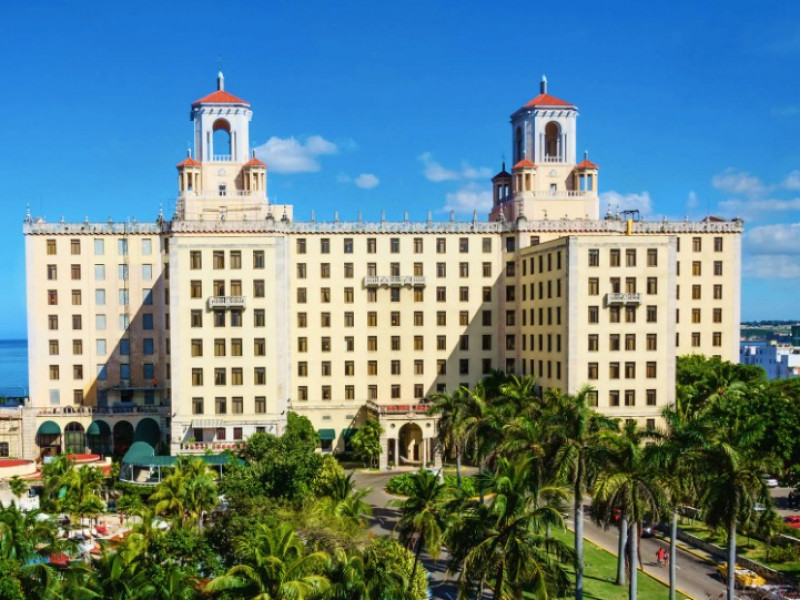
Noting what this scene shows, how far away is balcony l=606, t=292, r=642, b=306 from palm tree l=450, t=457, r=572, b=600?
48.5 m

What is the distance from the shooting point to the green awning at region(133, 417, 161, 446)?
92.6 meters

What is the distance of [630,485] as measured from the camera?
41031mm

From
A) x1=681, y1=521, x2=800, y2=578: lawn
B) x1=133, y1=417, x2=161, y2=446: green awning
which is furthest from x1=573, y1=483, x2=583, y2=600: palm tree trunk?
x1=133, y1=417, x2=161, y2=446: green awning

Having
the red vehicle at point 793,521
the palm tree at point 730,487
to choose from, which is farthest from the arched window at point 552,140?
the palm tree at point 730,487

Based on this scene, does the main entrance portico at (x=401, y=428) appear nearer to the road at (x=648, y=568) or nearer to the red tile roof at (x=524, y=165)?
the road at (x=648, y=568)

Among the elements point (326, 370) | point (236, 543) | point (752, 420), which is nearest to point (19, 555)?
point (236, 543)

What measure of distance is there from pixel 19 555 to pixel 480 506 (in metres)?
22.3

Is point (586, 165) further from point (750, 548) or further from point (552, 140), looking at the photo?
point (750, 548)

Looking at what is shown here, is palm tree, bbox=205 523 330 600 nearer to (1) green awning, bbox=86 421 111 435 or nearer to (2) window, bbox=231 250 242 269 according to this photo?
(2) window, bbox=231 250 242 269

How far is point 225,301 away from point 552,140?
165 feet

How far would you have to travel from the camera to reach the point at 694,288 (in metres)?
99.1

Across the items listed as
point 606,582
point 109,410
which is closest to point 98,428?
point 109,410

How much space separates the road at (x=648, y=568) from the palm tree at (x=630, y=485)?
8.93 meters

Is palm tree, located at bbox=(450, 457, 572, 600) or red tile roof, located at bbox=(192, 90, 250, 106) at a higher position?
red tile roof, located at bbox=(192, 90, 250, 106)
